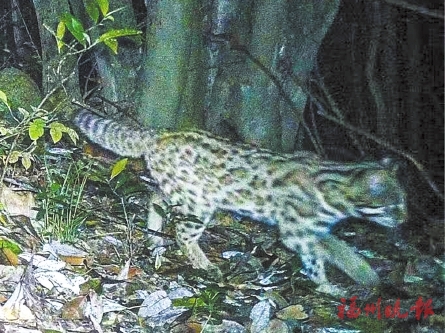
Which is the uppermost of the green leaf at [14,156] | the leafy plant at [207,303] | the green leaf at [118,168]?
the green leaf at [118,168]

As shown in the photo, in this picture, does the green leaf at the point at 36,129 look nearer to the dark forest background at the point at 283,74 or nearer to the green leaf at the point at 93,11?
the dark forest background at the point at 283,74

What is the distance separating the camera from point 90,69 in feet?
5.53

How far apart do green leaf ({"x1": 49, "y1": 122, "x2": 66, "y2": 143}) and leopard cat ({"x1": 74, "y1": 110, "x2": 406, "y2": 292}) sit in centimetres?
7

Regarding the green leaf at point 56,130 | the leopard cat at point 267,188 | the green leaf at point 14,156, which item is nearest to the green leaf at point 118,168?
the leopard cat at point 267,188

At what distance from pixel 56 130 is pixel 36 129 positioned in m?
0.04

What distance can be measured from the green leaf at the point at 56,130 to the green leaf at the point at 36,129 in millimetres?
19

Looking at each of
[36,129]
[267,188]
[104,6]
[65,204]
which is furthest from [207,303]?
[104,6]

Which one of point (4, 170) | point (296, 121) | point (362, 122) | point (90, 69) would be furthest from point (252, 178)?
point (4, 170)

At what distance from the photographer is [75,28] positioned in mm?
1570

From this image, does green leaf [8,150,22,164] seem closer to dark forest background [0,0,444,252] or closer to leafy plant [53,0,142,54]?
dark forest background [0,0,444,252]

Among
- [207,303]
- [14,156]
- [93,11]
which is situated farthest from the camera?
[14,156]

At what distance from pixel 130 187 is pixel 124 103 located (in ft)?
0.56

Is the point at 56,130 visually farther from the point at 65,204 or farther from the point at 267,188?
the point at 267,188

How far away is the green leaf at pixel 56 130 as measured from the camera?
5.32 ft
